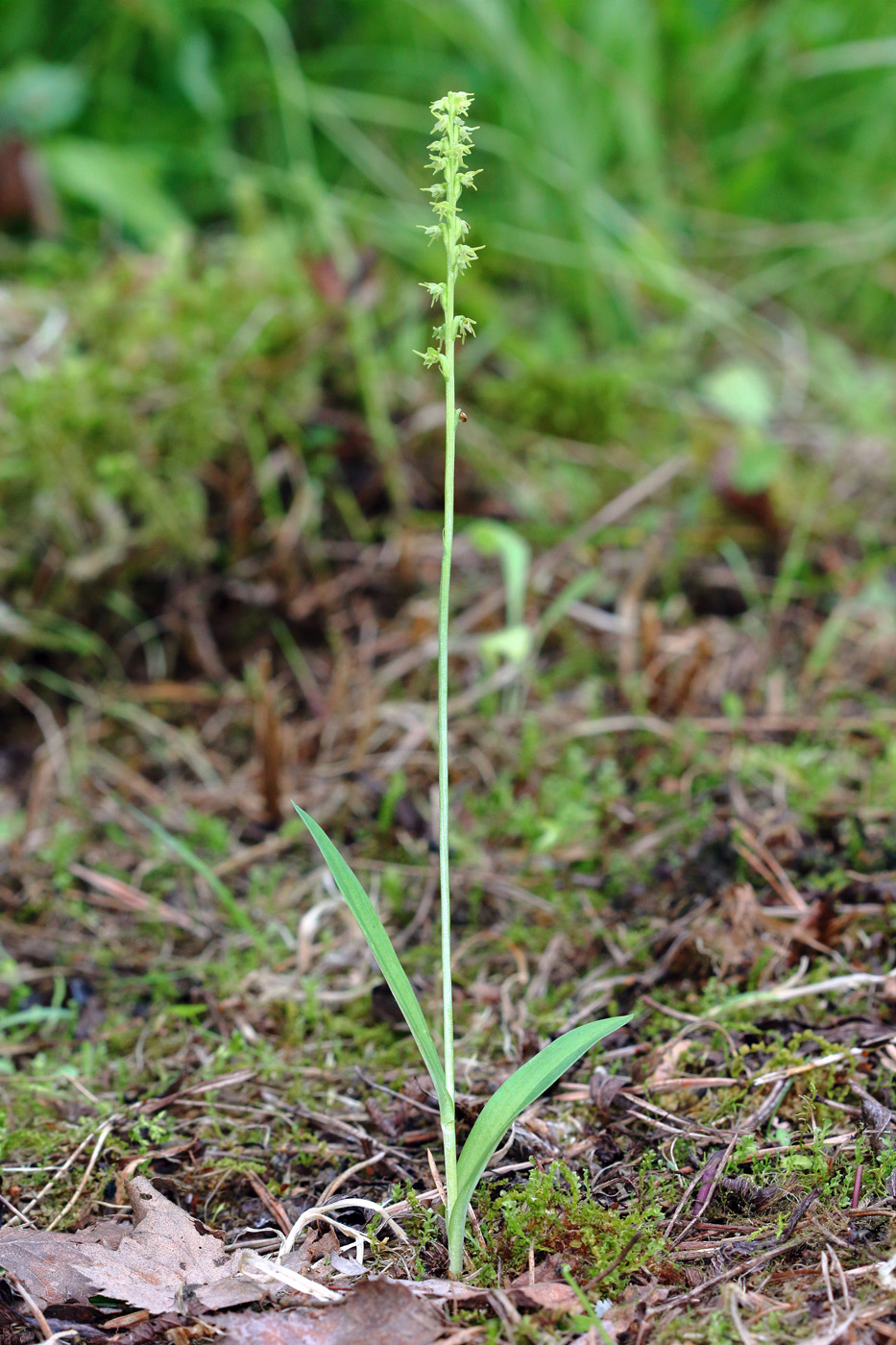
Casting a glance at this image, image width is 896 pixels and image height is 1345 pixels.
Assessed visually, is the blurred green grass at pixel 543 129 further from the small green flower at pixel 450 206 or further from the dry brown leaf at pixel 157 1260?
the dry brown leaf at pixel 157 1260

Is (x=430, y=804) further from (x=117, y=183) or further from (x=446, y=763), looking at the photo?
(x=117, y=183)

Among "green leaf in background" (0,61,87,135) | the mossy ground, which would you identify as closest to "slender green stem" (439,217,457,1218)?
the mossy ground

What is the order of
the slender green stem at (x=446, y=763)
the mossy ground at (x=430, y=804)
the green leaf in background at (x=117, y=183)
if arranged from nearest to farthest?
the slender green stem at (x=446, y=763), the mossy ground at (x=430, y=804), the green leaf in background at (x=117, y=183)

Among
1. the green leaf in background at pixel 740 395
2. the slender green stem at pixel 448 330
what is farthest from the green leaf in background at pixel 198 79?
the slender green stem at pixel 448 330

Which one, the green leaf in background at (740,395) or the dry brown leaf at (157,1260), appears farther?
the green leaf in background at (740,395)

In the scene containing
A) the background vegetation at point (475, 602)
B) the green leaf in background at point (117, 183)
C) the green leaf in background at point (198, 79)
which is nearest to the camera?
the background vegetation at point (475, 602)

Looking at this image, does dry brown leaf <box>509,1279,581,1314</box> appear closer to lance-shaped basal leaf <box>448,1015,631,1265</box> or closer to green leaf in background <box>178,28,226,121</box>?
lance-shaped basal leaf <box>448,1015,631,1265</box>

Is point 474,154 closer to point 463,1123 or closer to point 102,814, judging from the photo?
point 102,814

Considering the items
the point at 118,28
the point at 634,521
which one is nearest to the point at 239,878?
the point at 634,521
